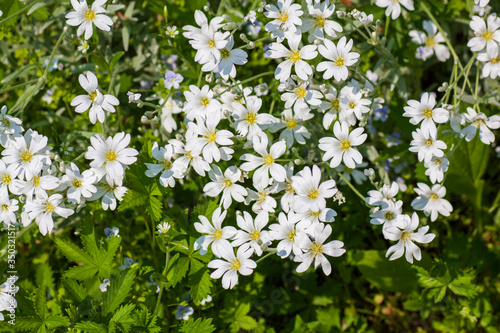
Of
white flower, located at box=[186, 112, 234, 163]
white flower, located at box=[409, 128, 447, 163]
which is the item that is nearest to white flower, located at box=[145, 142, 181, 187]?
white flower, located at box=[186, 112, 234, 163]

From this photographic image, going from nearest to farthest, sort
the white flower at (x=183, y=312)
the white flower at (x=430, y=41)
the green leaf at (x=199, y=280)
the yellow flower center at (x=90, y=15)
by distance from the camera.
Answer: the green leaf at (x=199, y=280)
the yellow flower center at (x=90, y=15)
the white flower at (x=183, y=312)
the white flower at (x=430, y=41)

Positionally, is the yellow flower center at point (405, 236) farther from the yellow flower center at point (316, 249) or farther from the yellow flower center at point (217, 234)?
the yellow flower center at point (217, 234)

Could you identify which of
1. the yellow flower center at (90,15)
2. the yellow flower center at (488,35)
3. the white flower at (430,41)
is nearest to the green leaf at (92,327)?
the yellow flower center at (90,15)

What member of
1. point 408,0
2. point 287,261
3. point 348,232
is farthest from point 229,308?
point 408,0

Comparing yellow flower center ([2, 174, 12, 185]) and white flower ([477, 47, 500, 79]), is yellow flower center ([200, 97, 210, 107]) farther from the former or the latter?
white flower ([477, 47, 500, 79])

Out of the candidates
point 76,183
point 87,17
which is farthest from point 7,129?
point 87,17

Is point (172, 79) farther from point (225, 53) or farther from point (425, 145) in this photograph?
point (425, 145)
